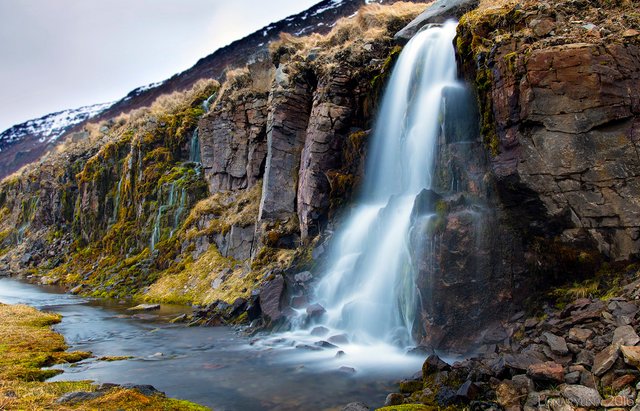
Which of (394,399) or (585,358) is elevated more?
(585,358)

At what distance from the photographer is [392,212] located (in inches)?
724

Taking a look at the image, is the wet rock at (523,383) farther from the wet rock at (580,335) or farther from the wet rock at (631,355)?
the wet rock at (580,335)

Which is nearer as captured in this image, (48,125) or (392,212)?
(392,212)

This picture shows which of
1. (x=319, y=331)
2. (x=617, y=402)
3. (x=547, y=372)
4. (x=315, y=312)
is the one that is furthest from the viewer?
(x=315, y=312)

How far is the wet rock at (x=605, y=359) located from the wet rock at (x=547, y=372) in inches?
22.2

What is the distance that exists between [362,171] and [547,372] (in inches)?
589

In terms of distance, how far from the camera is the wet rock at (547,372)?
834cm

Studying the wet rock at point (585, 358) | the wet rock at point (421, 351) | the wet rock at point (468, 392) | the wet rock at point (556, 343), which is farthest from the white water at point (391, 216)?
the wet rock at point (585, 358)

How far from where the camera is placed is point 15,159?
12494cm

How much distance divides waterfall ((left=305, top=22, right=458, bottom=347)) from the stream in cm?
238

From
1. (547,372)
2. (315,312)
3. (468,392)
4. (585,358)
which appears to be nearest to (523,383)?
(547,372)

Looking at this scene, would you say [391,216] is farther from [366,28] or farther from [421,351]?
[366,28]

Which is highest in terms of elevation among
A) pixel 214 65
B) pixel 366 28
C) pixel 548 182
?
pixel 214 65

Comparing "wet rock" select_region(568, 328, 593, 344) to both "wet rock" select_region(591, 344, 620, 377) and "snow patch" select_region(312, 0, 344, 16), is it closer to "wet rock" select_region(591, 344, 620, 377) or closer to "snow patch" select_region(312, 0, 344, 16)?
"wet rock" select_region(591, 344, 620, 377)
